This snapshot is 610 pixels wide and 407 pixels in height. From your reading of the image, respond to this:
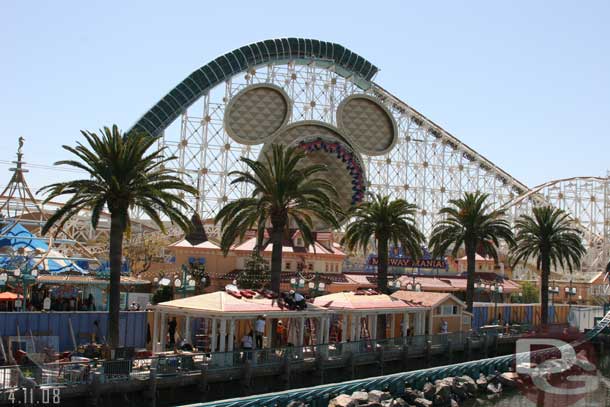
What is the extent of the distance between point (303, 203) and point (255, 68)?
1672 inches

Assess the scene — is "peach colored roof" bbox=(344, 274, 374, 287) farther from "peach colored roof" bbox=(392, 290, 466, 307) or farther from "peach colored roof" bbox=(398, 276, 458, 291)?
"peach colored roof" bbox=(392, 290, 466, 307)

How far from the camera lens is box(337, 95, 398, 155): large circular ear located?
81812 mm

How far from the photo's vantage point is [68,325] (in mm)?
31266

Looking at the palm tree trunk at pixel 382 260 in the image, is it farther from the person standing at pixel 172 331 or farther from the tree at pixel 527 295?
the tree at pixel 527 295

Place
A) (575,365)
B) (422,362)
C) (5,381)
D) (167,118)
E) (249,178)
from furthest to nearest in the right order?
1. (167,118)
2. (575,365)
3. (422,362)
4. (249,178)
5. (5,381)

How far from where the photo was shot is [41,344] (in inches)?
1164

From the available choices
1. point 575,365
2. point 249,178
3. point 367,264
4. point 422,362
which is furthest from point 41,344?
point 367,264

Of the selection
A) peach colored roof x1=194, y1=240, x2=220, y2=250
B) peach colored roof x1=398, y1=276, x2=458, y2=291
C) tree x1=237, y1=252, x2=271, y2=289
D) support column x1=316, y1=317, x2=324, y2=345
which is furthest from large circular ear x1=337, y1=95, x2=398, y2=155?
support column x1=316, y1=317, x2=324, y2=345

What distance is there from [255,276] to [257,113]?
29.2 m

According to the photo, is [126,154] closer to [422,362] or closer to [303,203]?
[303,203]

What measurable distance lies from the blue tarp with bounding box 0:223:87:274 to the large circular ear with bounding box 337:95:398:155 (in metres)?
45.5

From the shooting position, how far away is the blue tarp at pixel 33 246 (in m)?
37.2
